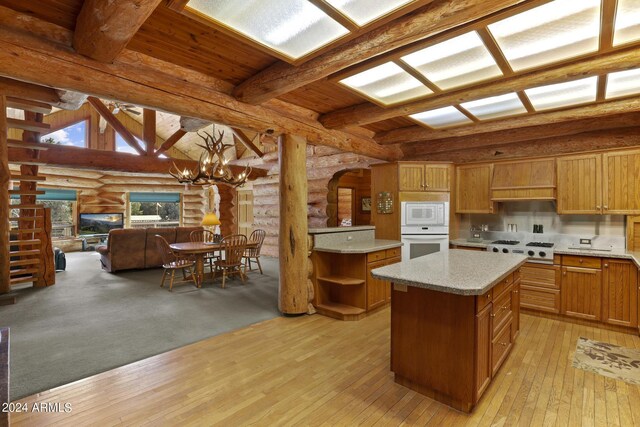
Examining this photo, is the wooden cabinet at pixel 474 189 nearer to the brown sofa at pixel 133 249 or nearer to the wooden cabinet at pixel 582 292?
the wooden cabinet at pixel 582 292

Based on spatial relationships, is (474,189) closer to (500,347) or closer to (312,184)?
(500,347)

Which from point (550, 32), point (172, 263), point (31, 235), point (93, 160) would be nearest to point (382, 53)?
point (550, 32)

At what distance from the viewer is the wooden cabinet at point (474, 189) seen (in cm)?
500

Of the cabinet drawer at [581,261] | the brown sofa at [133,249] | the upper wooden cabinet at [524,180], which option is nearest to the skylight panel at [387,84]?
the upper wooden cabinet at [524,180]

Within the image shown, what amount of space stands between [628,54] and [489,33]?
131 cm

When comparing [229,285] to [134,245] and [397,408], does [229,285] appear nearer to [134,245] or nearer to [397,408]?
[134,245]

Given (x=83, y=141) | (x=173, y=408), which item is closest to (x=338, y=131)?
(x=173, y=408)

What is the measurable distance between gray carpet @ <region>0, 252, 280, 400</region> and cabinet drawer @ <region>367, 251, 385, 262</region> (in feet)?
4.93

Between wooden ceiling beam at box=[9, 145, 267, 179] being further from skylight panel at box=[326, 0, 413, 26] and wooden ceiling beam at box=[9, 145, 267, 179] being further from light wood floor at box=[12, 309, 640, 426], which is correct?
skylight panel at box=[326, 0, 413, 26]

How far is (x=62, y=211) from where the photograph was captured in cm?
1041

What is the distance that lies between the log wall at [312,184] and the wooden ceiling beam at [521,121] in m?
1.29

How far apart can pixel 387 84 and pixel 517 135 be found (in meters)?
2.95

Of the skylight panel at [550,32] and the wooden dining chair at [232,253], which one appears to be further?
the wooden dining chair at [232,253]

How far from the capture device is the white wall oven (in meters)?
5.02
